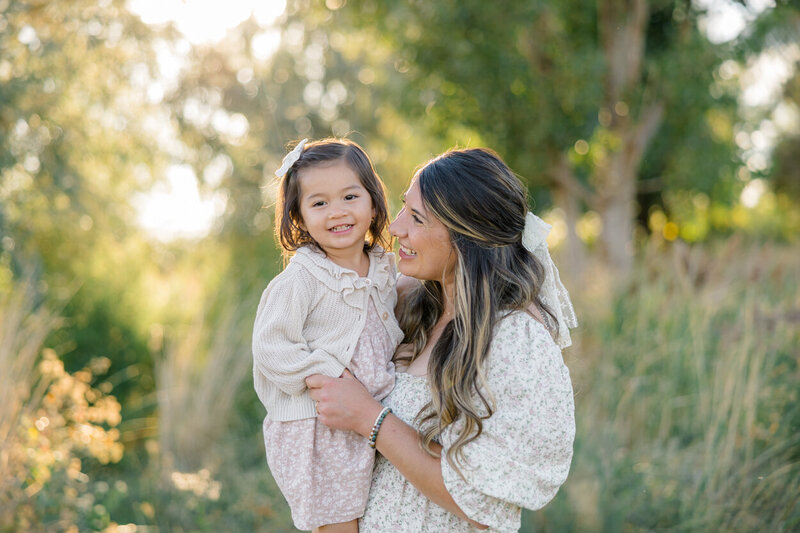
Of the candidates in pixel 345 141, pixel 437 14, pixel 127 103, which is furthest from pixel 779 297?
pixel 127 103

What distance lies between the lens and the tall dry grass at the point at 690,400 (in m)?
3.99

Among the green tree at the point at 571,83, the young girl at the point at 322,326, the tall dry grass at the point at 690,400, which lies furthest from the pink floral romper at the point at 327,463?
the green tree at the point at 571,83

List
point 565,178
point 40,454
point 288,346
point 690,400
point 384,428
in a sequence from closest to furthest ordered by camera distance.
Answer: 1. point 384,428
2. point 288,346
3. point 40,454
4. point 690,400
5. point 565,178

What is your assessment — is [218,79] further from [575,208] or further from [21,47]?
[575,208]

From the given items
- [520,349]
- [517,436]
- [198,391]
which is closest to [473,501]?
[517,436]

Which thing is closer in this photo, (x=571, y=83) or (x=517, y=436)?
(x=517, y=436)

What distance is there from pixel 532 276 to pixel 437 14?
6.00 meters

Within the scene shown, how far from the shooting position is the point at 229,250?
31.8 ft

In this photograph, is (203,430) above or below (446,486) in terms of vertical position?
below

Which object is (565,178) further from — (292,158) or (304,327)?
(304,327)

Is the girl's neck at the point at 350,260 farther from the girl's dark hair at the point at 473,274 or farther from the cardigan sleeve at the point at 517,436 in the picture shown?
the cardigan sleeve at the point at 517,436

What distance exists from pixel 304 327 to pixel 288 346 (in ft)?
0.42

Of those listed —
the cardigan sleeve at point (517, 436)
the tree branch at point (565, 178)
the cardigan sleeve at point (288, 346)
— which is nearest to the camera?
the cardigan sleeve at point (517, 436)

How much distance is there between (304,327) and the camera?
236cm
